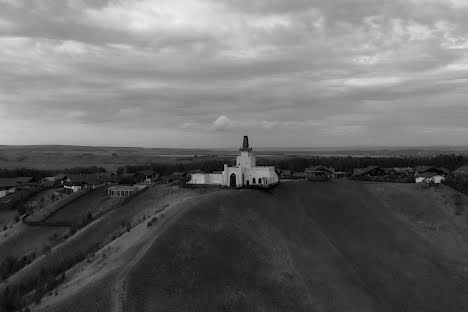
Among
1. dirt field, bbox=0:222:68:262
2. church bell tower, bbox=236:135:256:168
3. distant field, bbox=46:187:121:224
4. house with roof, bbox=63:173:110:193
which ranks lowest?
dirt field, bbox=0:222:68:262

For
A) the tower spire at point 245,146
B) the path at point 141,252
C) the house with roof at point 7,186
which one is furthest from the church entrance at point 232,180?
the house with roof at point 7,186

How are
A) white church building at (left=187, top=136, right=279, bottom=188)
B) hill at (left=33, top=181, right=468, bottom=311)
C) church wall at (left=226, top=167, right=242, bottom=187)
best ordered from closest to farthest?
hill at (left=33, top=181, right=468, bottom=311)
church wall at (left=226, top=167, right=242, bottom=187)
white church building at (left=187, top=136, right=279, bottom=188)

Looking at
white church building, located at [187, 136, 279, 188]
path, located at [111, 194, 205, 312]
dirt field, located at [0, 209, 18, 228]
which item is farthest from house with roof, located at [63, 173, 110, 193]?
path, located at [111, 194, 205, 312]

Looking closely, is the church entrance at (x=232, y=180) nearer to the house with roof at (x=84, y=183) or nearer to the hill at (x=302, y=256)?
the hill at (x=302, y=256)

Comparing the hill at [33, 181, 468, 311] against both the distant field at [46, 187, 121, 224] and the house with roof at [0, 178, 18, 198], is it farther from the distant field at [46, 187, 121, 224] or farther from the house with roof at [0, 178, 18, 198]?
the house with roof at [0, 178, 18, 198]

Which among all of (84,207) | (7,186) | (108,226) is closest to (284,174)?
(84,207)

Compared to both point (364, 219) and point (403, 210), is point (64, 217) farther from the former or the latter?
point (403, 210)

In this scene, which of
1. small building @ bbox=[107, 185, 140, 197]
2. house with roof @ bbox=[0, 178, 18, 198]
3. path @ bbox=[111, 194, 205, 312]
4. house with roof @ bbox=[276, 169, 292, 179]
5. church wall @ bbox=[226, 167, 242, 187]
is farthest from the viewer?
house with roof @ bbox=[0, 178, 18, 198]
